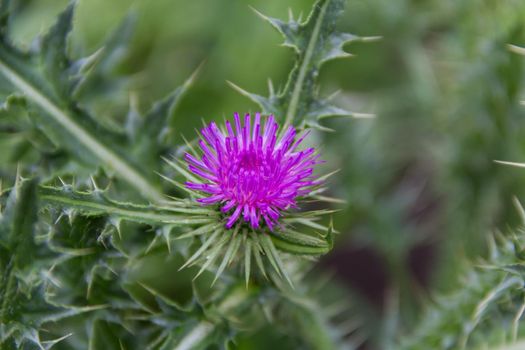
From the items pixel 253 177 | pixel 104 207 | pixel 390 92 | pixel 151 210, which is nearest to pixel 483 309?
pixel 253 177

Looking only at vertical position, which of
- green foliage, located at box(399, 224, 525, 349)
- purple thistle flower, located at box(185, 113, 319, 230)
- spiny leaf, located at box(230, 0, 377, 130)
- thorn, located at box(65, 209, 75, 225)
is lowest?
green foliage, located at box(399, 224, 525, 349)

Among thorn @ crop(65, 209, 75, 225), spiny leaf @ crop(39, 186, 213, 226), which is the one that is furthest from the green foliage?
thorn @ crop(65, 209, 75, 225)

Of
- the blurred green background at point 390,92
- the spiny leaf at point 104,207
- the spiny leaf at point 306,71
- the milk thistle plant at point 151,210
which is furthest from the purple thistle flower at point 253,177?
the blurred green background at point 390,92

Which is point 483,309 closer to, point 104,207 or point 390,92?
point 104,207

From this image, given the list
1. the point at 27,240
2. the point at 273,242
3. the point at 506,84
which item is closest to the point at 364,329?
the point at 506,84

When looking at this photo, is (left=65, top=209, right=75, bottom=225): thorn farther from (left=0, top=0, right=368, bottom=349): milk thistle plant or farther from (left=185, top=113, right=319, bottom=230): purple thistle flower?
(left=185, top=113, right=319, bottom=230): purple thistle flower

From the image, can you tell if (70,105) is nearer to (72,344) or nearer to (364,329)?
(72,344)
